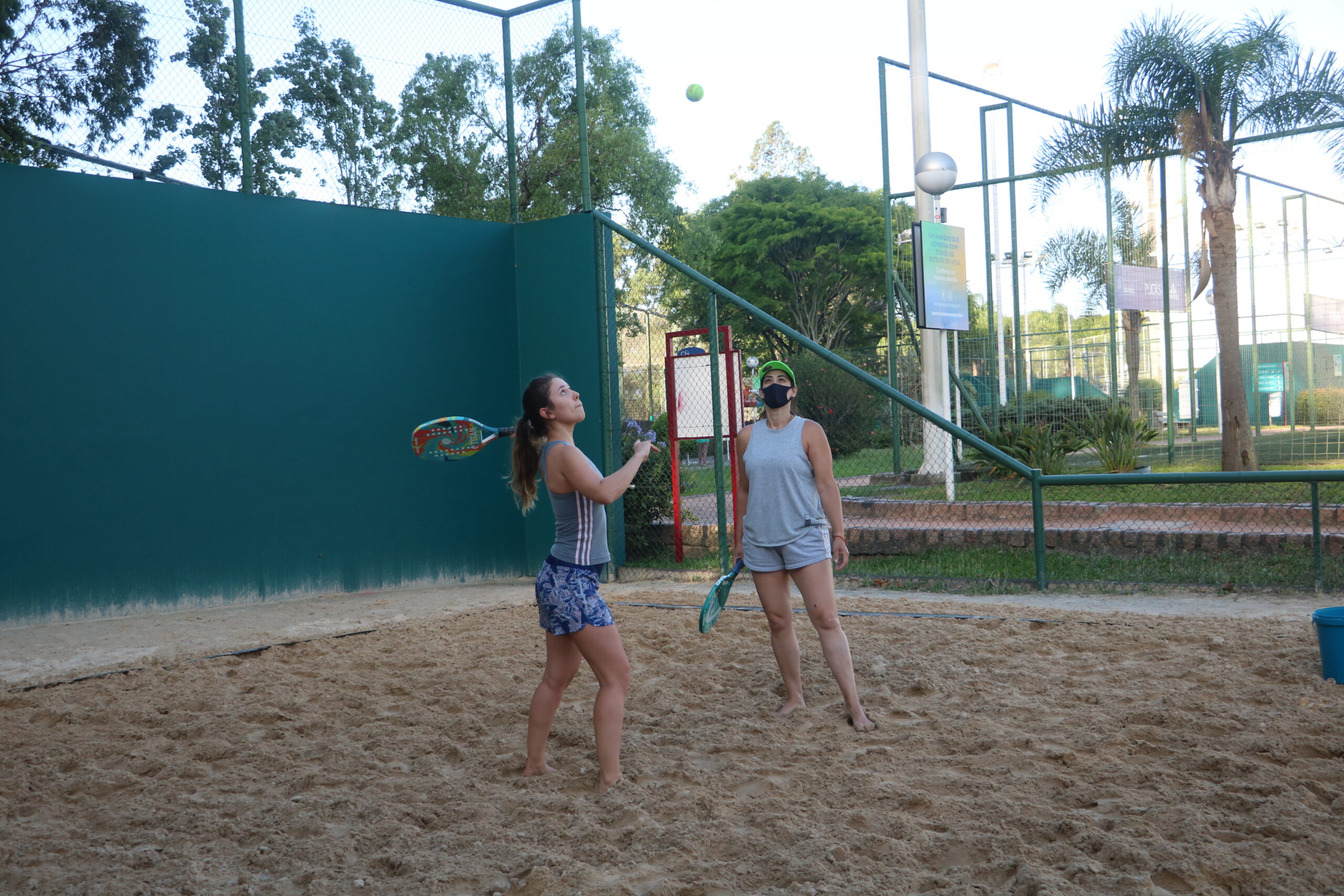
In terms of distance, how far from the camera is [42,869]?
319cm

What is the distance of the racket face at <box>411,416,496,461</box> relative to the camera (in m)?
4.66

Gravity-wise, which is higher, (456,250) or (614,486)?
(456,250)

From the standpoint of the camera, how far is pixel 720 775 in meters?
3.89

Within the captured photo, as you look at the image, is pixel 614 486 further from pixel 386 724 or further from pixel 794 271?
pixel 794 271

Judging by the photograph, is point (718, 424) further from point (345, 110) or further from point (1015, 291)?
point (1015, 291)

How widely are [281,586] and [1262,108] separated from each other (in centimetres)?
1095

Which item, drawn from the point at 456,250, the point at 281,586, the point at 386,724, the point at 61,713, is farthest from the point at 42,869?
the point at 456,250

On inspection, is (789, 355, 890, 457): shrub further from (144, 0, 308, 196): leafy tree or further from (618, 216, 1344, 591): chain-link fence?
(144, 0, 308, 196): leafy tree

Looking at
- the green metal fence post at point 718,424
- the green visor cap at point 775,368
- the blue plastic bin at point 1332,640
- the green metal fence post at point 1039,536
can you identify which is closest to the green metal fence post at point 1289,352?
the green metal fence post at point 1039,536

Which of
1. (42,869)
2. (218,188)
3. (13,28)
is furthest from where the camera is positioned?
(218,188)

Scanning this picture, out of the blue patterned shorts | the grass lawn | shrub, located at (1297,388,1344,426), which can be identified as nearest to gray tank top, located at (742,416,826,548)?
the blue patterned shorts

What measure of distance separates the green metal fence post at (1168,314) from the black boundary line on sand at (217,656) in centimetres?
941

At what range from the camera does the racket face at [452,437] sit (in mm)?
4664

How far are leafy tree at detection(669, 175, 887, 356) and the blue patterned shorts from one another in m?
31.0
